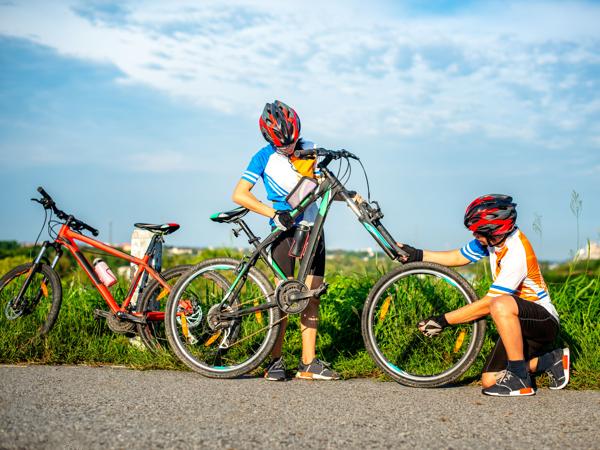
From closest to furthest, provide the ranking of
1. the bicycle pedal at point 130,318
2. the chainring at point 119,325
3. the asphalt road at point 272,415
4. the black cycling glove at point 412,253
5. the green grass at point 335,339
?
the asphalt road at point 272,415
the black cycling glove at point 412,253
the green grass at point 335,339
the bicycle pedal at point 130,318
the chainring at point 119,325

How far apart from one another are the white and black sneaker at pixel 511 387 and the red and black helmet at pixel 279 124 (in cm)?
241

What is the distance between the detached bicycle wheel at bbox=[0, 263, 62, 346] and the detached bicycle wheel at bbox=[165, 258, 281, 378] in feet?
4.88

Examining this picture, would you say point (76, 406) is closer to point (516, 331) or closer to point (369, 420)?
point (369, 420)

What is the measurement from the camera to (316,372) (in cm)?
547

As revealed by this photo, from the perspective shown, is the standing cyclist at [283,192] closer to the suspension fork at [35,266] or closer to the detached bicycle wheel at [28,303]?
the suspension fork at [35,266]

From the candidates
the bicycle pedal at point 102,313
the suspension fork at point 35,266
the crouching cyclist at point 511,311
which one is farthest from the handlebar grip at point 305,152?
the suspension fork at point 35,266

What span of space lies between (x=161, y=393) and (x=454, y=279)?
2.32m

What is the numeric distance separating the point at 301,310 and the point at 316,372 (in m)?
0.53

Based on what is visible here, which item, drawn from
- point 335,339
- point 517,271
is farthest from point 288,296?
point 517,271

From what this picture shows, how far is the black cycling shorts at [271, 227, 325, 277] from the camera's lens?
218 inches

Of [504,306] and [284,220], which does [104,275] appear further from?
[504,306]

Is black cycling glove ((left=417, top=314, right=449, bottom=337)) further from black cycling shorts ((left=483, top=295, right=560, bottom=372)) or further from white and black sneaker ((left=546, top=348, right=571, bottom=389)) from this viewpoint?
white and black sneaker ((left=546, top=348, right=571, bottom=389))

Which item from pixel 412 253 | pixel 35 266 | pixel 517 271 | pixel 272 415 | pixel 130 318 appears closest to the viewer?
pixel 272 415

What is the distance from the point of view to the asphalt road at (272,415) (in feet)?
12.1
